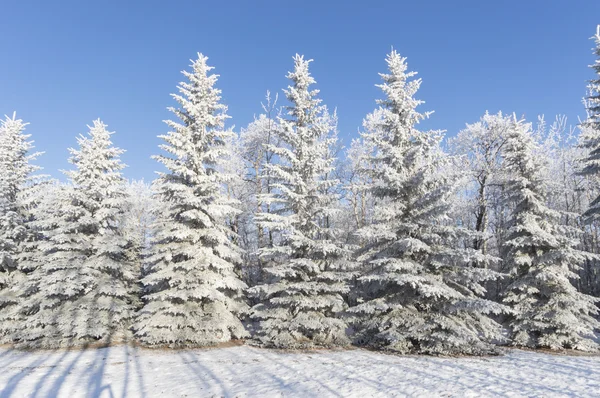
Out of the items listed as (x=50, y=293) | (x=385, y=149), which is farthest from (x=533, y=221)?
(x=50, y=293)

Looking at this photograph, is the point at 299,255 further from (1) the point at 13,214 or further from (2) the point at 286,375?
(1) the point at 13,214

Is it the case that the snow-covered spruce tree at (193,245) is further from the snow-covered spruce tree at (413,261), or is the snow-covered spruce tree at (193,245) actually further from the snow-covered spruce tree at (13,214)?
the snow-covered spruce tree at (13,214)

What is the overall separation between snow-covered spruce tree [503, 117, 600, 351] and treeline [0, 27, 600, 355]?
7cm

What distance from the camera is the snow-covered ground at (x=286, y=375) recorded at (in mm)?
7906

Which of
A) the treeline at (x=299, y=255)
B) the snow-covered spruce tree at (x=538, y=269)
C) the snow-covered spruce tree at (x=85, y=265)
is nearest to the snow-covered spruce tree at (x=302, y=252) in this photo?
the treeline at (x=299, y=255)

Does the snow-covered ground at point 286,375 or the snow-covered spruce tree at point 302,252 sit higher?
the snow-covered spruce tree at point 302,252

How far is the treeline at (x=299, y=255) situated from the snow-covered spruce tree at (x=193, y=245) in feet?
0.21

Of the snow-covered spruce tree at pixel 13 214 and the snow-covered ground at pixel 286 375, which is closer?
the snow-covered ground at pixel 286 375

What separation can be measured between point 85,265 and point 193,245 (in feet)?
15.4

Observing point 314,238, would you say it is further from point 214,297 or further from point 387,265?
point 214,297

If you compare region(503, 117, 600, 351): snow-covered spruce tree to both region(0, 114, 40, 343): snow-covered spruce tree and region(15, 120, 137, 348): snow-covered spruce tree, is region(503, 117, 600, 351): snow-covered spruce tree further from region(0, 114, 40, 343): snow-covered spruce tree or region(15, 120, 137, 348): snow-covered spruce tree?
region(0, 114, 40, 343): snow-covered spruce tree

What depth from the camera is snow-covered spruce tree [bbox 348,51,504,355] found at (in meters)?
11.9

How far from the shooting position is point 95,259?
15281 mm

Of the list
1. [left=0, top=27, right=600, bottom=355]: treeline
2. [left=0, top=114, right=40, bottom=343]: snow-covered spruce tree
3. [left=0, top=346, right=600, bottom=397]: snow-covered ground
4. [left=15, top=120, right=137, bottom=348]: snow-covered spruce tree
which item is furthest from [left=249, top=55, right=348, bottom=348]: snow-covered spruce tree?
[left=0, top=114, right=40, bottom=343]: snow-covered spruce tree
